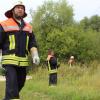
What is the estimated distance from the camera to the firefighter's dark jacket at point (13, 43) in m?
8.80

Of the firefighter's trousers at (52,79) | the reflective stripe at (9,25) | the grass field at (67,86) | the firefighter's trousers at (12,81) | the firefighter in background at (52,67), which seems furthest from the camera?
the firefighter in background at (52,67)

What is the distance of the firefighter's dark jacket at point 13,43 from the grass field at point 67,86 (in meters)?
4.12

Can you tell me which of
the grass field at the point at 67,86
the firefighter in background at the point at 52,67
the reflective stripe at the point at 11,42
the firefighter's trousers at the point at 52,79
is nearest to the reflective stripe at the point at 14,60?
the reflective stripe at the point at 11,42

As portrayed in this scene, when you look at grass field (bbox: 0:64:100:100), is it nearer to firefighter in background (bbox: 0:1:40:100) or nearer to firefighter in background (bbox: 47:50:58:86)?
firefighter in background (bbox: 47:50:58:86)

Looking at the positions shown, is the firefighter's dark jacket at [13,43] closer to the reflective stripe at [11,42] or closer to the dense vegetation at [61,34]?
the reflective stripe at [11,42]

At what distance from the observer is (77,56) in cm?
5712

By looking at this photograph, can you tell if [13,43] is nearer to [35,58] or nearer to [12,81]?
[35,58]

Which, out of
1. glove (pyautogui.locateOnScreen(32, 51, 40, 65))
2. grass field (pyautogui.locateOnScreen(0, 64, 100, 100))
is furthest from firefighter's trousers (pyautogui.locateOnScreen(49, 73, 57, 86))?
glove (pyautogui.locateOnScreen(32, 51, 40, 65))

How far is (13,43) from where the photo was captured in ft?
28.9

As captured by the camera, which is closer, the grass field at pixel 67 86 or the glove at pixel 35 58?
the glove at pixel 35 58

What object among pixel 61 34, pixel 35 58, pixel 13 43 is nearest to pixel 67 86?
pixel 35 58

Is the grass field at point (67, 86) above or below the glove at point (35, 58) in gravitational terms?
below

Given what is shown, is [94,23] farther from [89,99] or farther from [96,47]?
[89,99]

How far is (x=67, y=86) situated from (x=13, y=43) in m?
8.53
